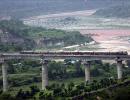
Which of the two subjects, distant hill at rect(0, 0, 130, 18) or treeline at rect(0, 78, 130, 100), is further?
distant hill at rect(0, 0, 130, 18)

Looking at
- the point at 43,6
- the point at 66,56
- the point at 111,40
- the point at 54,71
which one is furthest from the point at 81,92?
the point at 43,6

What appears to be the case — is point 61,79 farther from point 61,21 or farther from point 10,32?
point 61,21

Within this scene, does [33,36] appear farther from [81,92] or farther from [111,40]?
[81,92]

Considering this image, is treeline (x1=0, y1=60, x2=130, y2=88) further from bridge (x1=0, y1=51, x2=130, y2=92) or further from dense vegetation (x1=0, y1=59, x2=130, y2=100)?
bridge (x1=0, y1=51, x2=130, y2=92)

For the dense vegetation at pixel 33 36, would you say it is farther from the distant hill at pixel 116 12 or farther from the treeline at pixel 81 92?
the treeline at pixel 81 92

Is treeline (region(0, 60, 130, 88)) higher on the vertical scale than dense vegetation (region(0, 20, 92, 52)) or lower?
lower

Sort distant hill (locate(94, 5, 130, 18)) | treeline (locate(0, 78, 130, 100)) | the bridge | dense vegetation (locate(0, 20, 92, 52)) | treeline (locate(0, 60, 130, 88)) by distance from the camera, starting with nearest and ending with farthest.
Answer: treeline (locate(0, 78, 130, 100)) → the bridge → treeline (locate(0, 60, 130, 88)) → dense vegetation (locate(0, 20, 92, 52)) → distant hill (locate(94, 5, 130, 18))

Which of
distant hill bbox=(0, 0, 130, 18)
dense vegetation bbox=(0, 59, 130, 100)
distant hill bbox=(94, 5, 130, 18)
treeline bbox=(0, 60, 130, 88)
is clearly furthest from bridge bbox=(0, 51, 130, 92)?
distant hill bbox=(0, 0, 130, 18)
